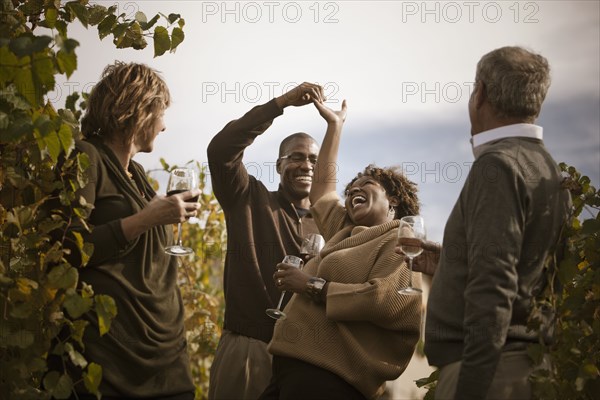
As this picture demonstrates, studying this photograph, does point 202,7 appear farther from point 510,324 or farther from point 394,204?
point 510,324

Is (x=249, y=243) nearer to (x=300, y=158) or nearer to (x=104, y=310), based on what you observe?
(x=300, y=158)

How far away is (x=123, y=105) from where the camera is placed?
12.5 feet

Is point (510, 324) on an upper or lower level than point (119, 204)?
lower

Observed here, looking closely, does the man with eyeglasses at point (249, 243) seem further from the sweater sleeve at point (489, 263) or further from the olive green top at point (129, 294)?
the sweater sleeve at point (489, 263)

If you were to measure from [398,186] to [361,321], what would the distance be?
2.93 feet

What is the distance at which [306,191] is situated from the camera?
17.5 ft

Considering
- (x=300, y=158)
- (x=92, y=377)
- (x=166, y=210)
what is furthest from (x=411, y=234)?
(x=300, y=158)

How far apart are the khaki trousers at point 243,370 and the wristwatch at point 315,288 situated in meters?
0.83

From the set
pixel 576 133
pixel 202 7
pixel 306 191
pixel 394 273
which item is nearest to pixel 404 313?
pixel 394 273

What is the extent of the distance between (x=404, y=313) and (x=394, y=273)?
184 millimetres

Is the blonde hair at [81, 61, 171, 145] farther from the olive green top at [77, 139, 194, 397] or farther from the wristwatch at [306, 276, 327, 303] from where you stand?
the wristwatch at [306, 276, 327, 303]

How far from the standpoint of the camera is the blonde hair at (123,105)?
379cm

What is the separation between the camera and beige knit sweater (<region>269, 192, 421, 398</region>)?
387 centimetres

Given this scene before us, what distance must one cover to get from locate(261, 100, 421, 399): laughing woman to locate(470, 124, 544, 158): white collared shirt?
3.07ft
